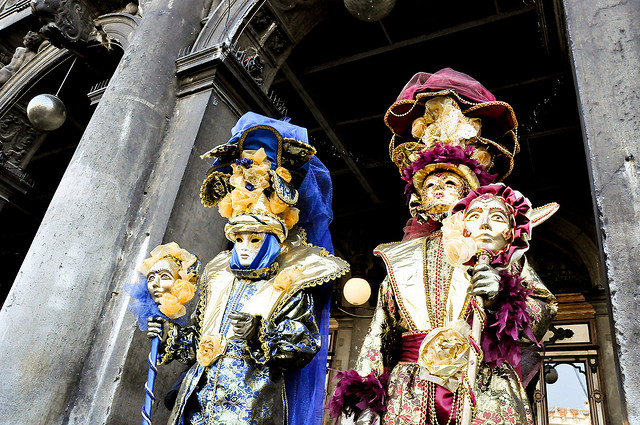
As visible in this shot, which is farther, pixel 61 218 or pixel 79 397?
pixel 61 218

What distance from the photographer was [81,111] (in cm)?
885

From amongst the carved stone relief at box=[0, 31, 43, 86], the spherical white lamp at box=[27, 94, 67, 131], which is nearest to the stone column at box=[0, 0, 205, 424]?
the spherical white lamp at box=[27, 94, 67, 131]

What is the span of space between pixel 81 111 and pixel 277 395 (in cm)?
711

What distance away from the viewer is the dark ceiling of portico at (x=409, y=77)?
6.22 metres

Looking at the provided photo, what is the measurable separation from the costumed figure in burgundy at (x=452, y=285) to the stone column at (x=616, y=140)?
0.31 m

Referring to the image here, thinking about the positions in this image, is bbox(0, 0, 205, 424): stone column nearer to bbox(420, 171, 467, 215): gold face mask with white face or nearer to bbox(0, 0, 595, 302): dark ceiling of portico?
bbox(420, 171, 467, 215): gold face mask with white face

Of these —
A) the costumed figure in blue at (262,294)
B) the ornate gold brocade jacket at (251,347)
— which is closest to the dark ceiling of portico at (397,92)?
the costumed figure in blue at (262,294)

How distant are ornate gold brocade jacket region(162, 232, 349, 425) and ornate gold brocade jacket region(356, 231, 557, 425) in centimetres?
43

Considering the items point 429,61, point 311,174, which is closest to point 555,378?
point 429,61

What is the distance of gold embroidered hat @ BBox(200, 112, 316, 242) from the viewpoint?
3740 mm

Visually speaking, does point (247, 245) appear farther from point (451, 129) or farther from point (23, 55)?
point (23, 55)

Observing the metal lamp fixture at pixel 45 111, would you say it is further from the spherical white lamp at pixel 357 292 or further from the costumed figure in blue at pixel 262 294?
the spherical white lamp at pixel 357 292

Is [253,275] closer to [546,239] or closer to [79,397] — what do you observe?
[79,397]

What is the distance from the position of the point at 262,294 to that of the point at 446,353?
1.54 metres
